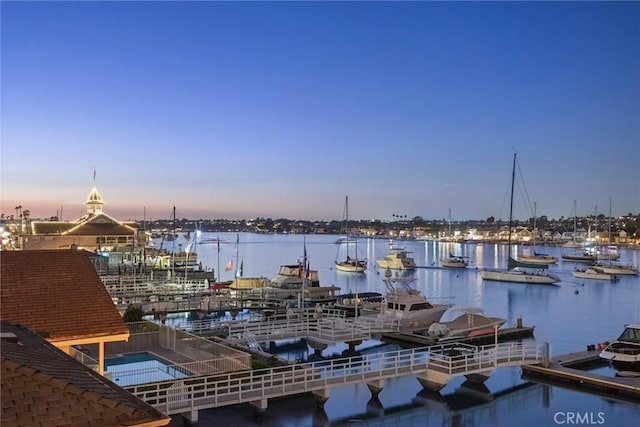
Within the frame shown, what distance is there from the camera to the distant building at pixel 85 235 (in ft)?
214

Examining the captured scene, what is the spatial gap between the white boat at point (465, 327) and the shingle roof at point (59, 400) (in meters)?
27.5

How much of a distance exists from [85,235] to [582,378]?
194ft

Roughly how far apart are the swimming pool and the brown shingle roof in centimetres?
516

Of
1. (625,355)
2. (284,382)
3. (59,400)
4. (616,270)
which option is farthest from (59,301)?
(616,270)

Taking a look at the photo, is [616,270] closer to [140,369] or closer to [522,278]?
[522,278]

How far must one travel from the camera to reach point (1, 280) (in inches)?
462

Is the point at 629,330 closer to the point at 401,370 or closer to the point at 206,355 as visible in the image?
the point at 401,370

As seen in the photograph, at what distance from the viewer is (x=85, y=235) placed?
68688mm

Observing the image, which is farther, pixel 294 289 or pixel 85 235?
pixel 85 235

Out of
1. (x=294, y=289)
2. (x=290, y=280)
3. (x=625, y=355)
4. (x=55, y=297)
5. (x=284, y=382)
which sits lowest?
(x=625, y=355)

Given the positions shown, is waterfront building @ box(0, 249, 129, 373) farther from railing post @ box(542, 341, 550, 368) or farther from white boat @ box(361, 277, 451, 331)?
white boat @ box(361, 277, 451, 331)

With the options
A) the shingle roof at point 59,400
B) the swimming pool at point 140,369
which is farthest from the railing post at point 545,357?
the shingle roof at point 59,400

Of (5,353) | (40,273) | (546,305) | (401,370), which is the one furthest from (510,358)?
(546,305)

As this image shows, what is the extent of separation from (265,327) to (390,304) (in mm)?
8889
